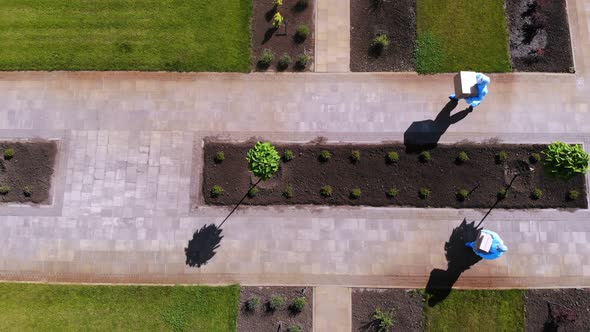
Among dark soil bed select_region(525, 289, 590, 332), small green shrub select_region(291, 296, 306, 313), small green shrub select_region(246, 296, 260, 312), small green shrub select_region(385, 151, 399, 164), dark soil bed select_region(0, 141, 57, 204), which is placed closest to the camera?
dark soil bed select_region(525, 289, 590, 332)

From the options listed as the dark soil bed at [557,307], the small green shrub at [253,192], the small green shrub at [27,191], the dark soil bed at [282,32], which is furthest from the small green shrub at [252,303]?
the dark soil bed at [557,307]

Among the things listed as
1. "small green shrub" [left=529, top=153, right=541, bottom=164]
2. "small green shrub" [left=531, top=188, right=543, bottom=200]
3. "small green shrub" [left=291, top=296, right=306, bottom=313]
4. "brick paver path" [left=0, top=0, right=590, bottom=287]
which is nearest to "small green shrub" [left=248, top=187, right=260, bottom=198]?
"brick paver path" [left=0, top=0, right=590, bottom=287]

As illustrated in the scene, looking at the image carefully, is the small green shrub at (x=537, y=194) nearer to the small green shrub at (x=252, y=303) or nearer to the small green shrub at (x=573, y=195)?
the small green shrub at (x=573, y=195)

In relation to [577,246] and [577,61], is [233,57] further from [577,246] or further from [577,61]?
[577,246]

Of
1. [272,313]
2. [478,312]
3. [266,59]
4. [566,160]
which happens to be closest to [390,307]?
[478,312]

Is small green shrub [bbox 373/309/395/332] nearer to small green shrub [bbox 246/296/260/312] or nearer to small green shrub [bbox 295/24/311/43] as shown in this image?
small green shrub [bbox 246/296/260/312]
